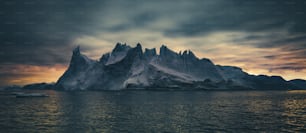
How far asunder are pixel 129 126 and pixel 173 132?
7.34 m

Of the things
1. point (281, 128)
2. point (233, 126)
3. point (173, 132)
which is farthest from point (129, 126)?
point (281, 128)

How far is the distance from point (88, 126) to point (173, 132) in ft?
41.0

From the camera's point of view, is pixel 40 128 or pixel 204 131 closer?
pixel 204 131

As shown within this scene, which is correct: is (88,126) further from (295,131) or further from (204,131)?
(295,131)

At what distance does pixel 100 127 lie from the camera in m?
31.1

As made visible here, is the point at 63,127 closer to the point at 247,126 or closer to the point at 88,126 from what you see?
the point at 88,126

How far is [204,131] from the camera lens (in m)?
28.2

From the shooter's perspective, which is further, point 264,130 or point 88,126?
point 88,126

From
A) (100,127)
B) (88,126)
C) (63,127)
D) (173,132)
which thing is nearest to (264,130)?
(173,132)

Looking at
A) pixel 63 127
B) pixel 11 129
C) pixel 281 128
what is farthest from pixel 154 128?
pixel 11 129

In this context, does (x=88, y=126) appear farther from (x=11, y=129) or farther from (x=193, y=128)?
(x=193, y=128)

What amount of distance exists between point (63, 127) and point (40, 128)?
292 centimetres

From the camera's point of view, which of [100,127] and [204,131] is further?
[100,127]

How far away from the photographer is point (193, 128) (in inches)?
1186
